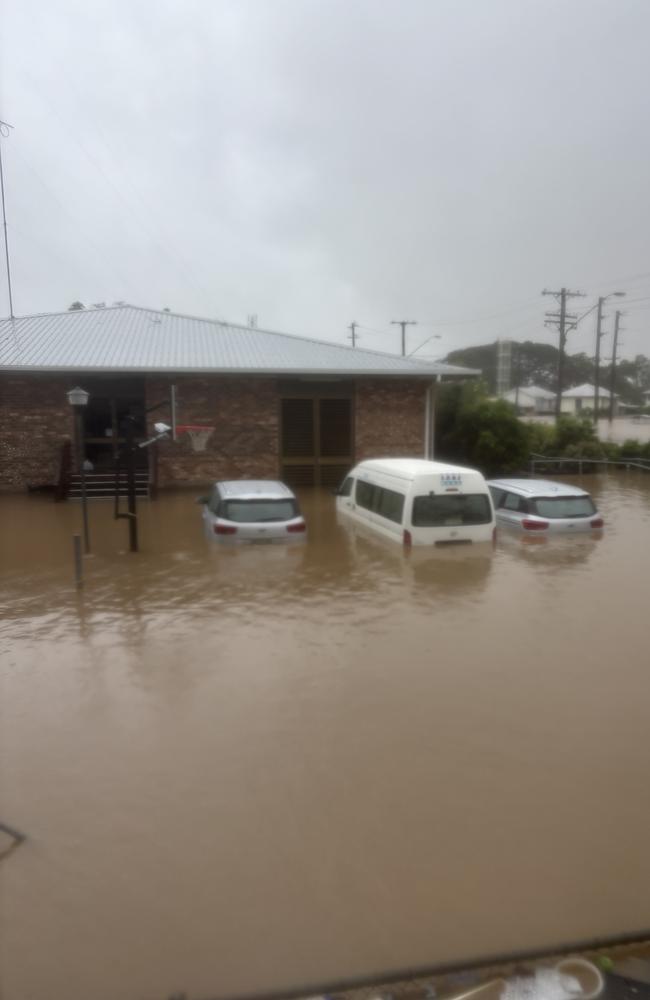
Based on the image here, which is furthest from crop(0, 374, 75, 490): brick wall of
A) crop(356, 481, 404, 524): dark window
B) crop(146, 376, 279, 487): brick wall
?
crop(356, 481, 404, 524): dark window

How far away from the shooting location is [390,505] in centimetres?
1402

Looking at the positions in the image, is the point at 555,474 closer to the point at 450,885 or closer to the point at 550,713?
the point at 550,713

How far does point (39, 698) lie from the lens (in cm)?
730

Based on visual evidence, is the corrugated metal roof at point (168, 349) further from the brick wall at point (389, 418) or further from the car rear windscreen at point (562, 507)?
the car rear windscreen at point (562, 507)

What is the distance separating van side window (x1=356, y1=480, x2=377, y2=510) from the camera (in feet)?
49.8

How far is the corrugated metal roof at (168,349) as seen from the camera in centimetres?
2053

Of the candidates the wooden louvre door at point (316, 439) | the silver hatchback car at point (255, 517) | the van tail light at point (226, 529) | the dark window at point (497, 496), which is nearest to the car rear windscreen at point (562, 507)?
the dark window at point (497, 496)

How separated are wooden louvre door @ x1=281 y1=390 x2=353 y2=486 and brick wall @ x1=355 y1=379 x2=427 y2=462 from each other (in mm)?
397

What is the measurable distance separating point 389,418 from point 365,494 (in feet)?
24.5

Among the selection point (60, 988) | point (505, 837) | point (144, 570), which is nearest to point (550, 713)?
point (505, 837)

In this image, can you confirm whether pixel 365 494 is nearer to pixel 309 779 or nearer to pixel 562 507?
pixel 562 507

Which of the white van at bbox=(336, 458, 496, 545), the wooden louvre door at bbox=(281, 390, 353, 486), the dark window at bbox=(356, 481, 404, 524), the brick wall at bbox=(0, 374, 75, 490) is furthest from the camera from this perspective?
the wooden louvre door at bbox=(281, 390, 353, 486)

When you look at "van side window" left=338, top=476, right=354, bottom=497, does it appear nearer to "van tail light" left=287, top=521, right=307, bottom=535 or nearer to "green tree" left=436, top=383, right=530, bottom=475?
"van tail light" left=287, top=521, right=307, bottom=535

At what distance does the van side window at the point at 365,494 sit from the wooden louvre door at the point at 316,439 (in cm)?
653
